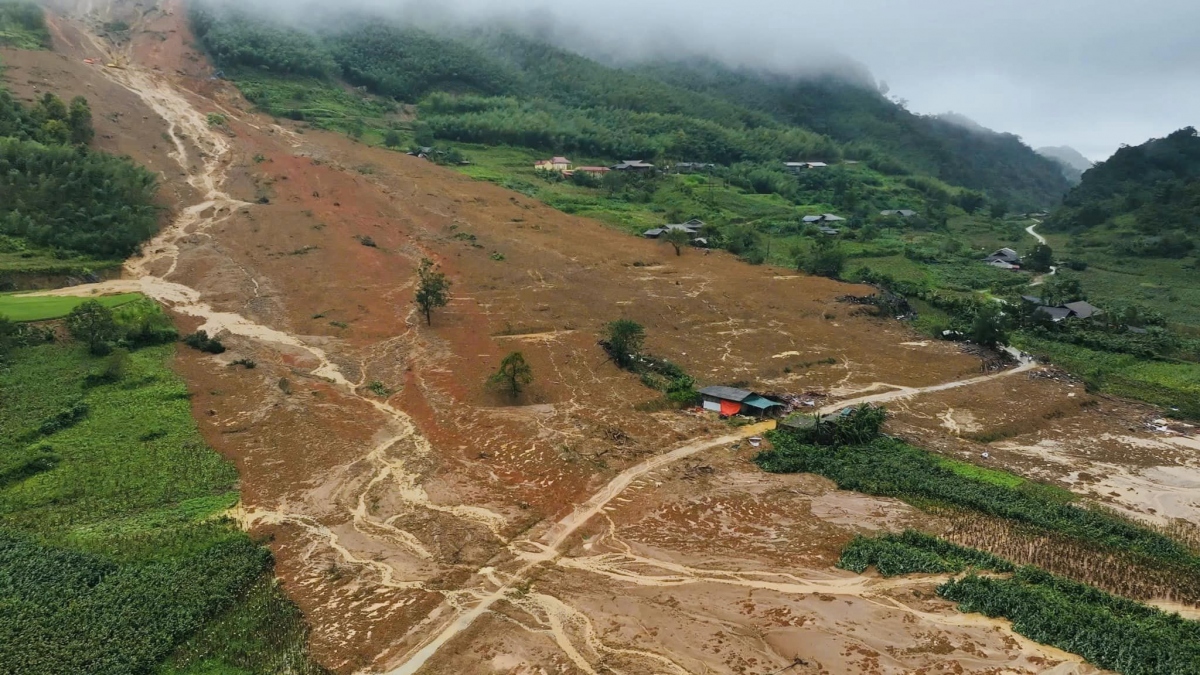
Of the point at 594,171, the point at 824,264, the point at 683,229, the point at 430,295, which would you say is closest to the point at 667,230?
the point at 683,229

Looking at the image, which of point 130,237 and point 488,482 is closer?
point 488,482

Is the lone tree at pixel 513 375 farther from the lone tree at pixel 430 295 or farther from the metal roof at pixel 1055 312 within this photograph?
the metal roof at pixel 1055 312

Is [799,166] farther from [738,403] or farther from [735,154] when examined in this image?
[738,403]

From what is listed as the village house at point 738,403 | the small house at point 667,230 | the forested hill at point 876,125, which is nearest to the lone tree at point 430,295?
the village house at point 738,403

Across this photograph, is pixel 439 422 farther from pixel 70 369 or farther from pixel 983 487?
pixel 983 487

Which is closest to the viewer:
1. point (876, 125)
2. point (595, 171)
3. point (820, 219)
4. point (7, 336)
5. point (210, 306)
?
point (7, 336)

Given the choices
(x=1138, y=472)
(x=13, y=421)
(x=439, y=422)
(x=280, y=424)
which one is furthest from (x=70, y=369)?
(x=1138, y=472)
